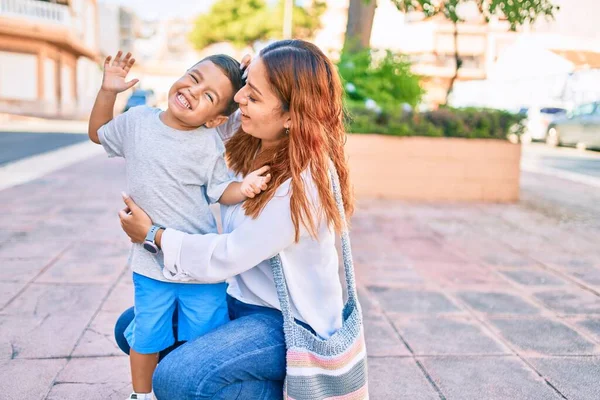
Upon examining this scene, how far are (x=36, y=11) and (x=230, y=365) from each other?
2833cm

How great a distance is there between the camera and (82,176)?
8.61 m

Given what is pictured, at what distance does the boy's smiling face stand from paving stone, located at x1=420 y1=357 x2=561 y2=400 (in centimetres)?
154

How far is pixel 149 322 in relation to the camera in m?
2.07

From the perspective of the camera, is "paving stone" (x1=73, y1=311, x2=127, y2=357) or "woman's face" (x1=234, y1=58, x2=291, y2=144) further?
"paving stone" (x1=73, y1=311, x2=127, y2=357)

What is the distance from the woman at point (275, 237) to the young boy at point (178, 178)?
0.09 metres

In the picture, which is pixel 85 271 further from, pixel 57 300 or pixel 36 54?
pixel 36 54

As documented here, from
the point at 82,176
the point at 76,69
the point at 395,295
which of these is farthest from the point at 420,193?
the point at 76,69

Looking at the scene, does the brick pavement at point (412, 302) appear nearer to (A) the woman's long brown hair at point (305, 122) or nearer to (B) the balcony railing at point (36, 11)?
(A) the woman's long brown hair at point (305, 122)

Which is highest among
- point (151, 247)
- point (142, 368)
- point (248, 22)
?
point (248, 22)

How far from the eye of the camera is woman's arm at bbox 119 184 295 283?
1854mm

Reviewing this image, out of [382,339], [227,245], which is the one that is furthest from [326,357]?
[382,339]

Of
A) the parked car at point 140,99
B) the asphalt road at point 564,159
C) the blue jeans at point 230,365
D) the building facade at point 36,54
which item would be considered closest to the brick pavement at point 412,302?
the blue jeans at point 230,365

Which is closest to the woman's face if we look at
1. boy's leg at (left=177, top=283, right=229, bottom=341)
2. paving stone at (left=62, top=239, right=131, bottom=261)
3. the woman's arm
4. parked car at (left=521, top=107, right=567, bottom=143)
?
the woman's arm

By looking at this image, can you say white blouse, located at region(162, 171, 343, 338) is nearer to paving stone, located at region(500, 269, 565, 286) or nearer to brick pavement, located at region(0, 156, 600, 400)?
brick pavement, located at region(0, 156, 600, 400)
